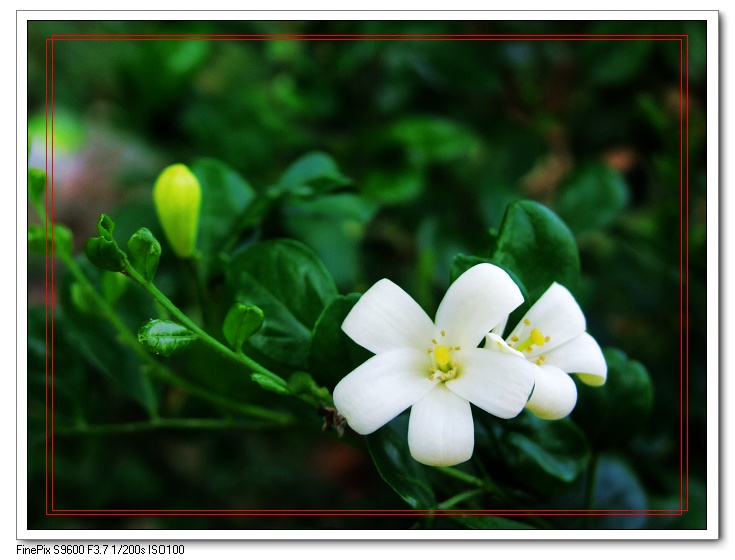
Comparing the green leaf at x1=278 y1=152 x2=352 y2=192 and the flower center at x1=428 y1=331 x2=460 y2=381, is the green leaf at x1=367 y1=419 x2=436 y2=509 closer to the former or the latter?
the flower center at x1=428 y1=331 x2=460 y2=381

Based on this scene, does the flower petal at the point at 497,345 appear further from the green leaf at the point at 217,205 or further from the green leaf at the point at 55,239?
the green leaf at the point at 55,239

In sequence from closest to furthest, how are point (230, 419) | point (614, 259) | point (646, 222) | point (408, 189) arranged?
1. point (230, 419)
2. point (408, 189)
3. point (614, 259)
4. point (646, 222)

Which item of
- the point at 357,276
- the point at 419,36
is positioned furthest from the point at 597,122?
the point at 357,276

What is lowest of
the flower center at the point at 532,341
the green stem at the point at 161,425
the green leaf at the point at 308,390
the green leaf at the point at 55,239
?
the green stem at the point at 161,425

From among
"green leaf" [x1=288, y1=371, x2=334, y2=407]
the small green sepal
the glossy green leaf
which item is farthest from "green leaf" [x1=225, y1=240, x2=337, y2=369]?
the glossy green leaf

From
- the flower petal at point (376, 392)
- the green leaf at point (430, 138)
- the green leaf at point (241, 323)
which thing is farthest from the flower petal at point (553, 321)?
the green leaf at point (430, 138)

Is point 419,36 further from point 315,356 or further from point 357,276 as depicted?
point 315,356
